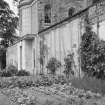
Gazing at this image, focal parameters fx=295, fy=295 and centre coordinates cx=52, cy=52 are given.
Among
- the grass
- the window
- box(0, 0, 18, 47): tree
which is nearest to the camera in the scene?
the grass

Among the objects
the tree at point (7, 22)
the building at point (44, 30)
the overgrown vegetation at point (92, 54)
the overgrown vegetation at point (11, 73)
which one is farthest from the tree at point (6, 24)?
the overgrown vegetation at point (92, 54)

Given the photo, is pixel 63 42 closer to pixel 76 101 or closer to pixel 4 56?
pixel 76 101

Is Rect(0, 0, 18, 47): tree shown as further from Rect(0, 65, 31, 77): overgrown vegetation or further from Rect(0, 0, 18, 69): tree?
Rect(0, 65, 31, 77): overgrown vegetation

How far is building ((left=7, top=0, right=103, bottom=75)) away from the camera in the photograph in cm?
1914

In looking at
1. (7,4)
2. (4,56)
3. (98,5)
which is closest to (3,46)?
(4,56)

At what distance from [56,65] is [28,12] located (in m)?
10.4

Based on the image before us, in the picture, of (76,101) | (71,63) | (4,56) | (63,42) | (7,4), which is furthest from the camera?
(4,56)

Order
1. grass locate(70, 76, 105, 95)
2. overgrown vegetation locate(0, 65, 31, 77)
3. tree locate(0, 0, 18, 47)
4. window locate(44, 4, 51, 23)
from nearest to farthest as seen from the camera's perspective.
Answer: grass locate(70, 76, 105, 95), overgrown vegetation locate(0, 65, 31, 77), window locate(44, 4, 51, 23), tree locate(0, 0, 18, 47)

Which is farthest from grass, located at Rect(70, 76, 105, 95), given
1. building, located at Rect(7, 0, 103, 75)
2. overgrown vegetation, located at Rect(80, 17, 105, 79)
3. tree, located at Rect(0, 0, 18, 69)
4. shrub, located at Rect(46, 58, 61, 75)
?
tree, located at Rect(0, 0, 18, 69)

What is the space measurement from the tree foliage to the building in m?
3.45

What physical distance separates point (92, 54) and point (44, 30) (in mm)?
10555

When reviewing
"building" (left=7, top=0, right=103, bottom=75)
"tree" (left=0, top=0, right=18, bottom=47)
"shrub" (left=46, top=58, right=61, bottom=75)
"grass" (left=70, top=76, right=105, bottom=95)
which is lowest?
"grass" (left=70, top=76, right=105, bottom=95)

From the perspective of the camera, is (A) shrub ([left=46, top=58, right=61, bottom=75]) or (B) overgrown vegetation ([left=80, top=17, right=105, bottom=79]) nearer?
(B) overgrown vegetation ([left=80, top=17, right=105, bottom=79])

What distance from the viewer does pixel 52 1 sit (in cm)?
2645
